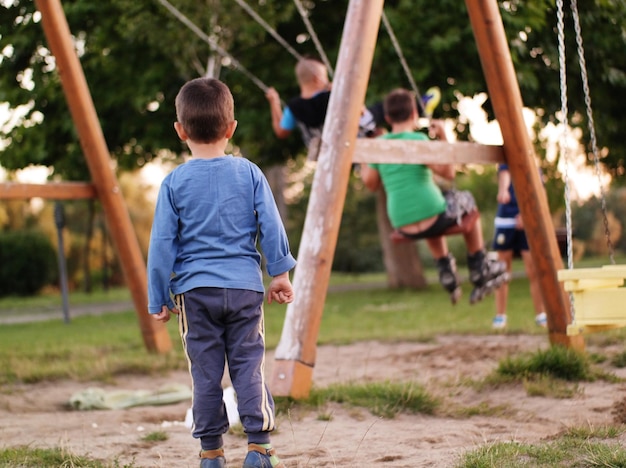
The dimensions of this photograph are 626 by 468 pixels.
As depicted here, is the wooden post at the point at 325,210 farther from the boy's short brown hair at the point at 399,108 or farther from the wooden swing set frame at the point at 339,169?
the boy's short brown hair at the point at 399,108

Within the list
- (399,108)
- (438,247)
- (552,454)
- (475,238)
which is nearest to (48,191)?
(399,108)

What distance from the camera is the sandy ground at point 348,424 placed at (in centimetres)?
348

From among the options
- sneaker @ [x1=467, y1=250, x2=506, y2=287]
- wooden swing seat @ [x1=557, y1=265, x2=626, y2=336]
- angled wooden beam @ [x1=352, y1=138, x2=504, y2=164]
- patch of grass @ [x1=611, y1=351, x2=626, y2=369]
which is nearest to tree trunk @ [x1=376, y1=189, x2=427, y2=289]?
sneaker @ [x1=467, y1=250, x2=506, y2=287]

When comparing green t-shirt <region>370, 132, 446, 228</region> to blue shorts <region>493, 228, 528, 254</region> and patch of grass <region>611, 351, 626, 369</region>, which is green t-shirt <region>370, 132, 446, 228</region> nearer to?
patch of grass <region>611, 351, 626, 369</region>

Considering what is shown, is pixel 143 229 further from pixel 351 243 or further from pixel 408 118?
pixel 408 118

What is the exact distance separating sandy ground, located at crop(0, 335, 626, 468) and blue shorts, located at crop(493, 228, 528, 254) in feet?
6.47

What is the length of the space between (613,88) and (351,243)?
1654 centimetres

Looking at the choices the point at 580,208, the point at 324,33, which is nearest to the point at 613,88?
the point at 324,33

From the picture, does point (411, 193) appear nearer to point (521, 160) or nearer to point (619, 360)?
point (521, 160)

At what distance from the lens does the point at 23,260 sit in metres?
22.3

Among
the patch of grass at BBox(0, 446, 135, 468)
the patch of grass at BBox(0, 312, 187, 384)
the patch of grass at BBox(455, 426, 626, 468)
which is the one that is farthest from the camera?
the patch of grass at BBox(0, 312, 187, 384)

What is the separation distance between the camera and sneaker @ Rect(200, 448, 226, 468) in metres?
3.09

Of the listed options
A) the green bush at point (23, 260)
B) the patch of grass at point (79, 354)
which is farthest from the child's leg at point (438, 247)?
the green bush at point (23, 260)

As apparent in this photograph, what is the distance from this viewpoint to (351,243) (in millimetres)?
29203
